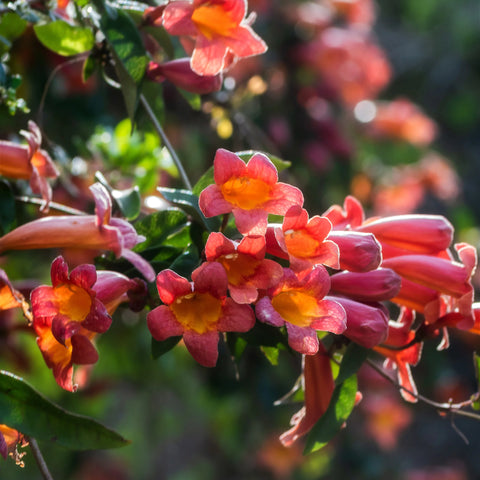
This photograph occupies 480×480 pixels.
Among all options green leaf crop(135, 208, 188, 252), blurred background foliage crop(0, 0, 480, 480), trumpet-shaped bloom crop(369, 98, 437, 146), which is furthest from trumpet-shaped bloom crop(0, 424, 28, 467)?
trumpet-shaped bloom crop(369, 98, 437, 146)

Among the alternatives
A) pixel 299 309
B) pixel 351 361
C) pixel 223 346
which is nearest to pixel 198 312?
pixel 299 309

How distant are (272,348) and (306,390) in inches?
2.6

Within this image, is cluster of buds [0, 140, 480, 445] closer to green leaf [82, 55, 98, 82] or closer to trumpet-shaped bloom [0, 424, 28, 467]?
trumpet-shaped bloom [0, 424, 28, 467]

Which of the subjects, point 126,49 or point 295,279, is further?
point 126,49

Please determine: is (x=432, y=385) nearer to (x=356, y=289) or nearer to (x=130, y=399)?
(x=130, y=399)

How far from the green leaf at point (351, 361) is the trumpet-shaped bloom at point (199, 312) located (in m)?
0.17

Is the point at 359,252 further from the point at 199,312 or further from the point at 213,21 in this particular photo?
the point at 213,21

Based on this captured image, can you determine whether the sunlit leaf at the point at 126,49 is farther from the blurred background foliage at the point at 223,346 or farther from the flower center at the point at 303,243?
the blurred background foliage at the point at 223,346

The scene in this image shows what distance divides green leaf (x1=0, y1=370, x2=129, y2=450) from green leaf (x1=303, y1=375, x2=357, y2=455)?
0.22 meters

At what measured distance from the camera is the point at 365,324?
719 mm

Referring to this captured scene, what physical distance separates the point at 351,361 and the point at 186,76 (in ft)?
1.40

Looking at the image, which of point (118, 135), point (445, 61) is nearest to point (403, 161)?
point (118, 135)

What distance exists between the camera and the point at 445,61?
4.27 metres

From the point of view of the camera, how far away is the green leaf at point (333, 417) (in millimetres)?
775
